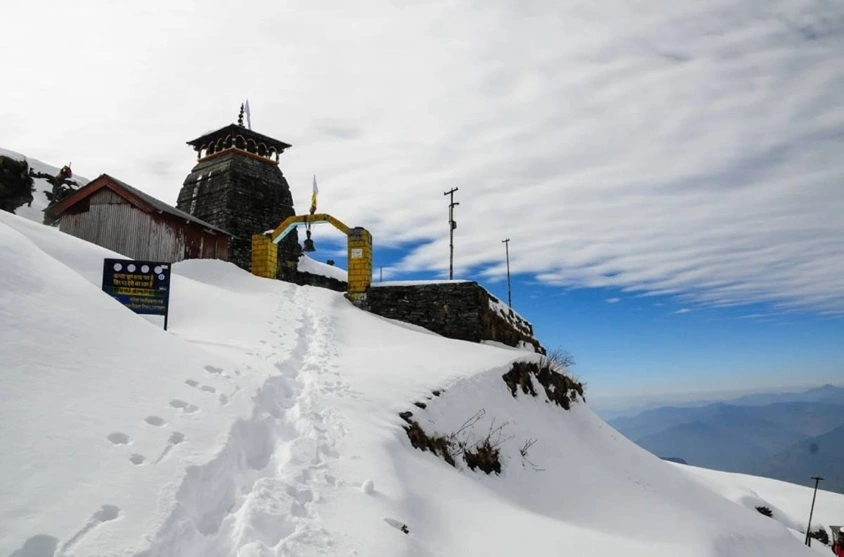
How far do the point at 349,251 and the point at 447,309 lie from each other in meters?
5.07

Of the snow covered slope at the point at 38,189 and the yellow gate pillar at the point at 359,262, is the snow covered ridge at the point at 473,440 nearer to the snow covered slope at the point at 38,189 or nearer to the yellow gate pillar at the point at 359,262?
the yellow gate pillar at the point at 359,262

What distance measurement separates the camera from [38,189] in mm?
41531

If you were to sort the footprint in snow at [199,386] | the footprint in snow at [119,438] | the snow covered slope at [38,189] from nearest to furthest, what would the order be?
1. the footprint in snow at [119,438]
2. the footprint in snow at [199,386]
3. the snow covered slope at [38,189]

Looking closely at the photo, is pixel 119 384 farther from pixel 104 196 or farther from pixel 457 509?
pixel 104 196

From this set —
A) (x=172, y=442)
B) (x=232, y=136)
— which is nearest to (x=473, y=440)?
(x=172, y=442)

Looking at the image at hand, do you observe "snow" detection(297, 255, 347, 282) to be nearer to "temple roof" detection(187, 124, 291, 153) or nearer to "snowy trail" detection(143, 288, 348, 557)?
"temple roof" detection(187, 124, 291, 153)

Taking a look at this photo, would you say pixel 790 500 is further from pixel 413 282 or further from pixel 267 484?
pixel 267 484

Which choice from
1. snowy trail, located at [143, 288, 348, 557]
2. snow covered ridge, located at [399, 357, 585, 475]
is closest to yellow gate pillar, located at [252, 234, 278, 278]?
snow covered ridge, located at [399, 357, 585, 475]

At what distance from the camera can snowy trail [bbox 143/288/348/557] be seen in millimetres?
3250

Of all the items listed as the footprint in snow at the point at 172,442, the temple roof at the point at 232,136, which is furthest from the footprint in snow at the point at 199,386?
the temple roof at the point at 232,136

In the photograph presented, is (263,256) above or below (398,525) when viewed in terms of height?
above

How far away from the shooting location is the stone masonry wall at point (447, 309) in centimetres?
1564

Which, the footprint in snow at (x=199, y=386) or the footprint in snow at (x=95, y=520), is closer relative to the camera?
the footprint in snow at (x=95, y=520)

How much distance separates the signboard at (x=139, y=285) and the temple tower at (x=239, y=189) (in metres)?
21.6
